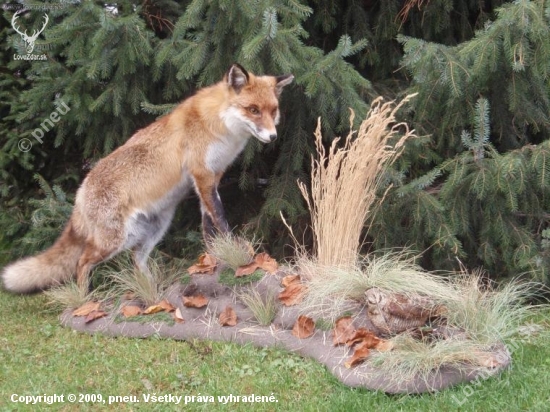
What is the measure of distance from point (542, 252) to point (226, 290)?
9.26 ft

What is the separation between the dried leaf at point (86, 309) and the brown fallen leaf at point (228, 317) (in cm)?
129

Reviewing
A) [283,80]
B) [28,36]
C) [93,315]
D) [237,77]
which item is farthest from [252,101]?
[28,36]

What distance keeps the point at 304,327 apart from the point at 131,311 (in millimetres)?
1666

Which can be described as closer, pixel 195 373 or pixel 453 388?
pixel 453 388

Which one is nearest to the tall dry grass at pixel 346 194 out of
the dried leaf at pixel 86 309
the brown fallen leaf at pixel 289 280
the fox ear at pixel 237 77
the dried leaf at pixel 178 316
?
the brown fallen leaf at pixel 289 280

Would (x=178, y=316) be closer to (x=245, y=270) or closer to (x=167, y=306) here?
(x=167, y=306)

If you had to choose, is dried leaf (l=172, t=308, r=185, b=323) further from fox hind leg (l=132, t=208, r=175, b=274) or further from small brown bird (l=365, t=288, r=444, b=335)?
small brown bird (l=365, t=288, r=444, b=335)

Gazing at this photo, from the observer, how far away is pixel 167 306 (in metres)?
5.71

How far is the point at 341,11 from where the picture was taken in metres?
7.46

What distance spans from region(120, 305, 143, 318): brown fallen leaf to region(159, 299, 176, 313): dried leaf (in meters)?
0.21

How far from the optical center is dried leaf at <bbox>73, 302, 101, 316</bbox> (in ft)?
19.3

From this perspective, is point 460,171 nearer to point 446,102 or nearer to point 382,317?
point 446,102

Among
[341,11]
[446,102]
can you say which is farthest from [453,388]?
[341,11]

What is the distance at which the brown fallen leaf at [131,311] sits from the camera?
18.8 ft
